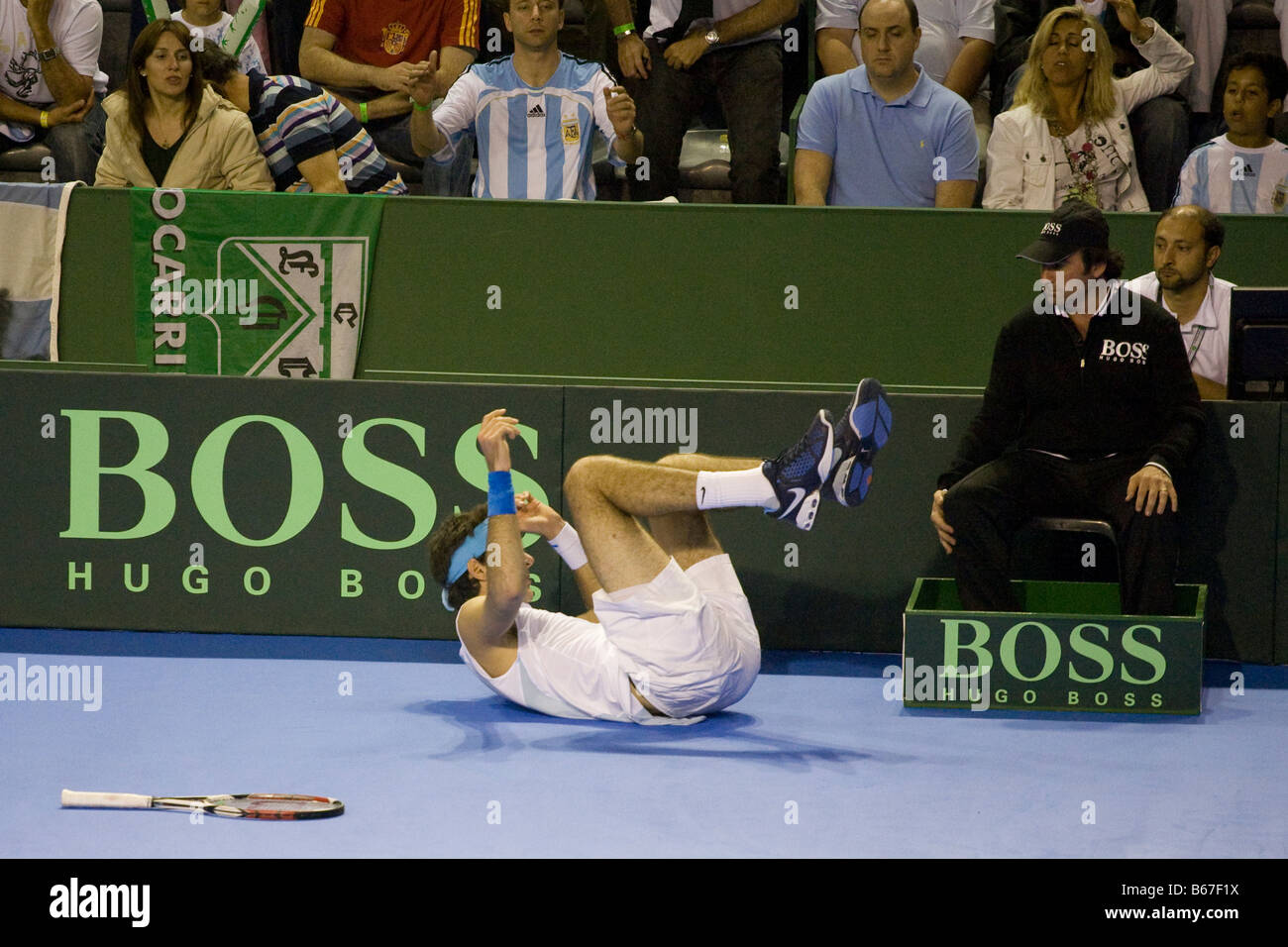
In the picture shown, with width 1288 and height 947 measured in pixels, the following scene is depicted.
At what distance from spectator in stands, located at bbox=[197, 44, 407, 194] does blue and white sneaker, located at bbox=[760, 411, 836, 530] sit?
3.54m

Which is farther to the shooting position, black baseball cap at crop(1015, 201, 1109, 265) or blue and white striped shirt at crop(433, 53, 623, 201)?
blue and white striped shirt at crop(433, 53, 623, 201)

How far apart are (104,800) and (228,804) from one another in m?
0.37

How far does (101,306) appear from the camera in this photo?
754cm

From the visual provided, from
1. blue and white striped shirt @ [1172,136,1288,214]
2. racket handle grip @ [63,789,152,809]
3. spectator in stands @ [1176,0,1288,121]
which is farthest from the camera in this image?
spectator in stands @ [1176,0,1288,121]

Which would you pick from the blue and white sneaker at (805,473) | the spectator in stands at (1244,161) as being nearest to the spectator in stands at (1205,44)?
the spectator in stands at (1244,161)

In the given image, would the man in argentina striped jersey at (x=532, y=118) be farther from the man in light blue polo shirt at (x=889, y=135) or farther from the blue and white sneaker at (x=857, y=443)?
the blue and white sneaker at (x=857, y=443)

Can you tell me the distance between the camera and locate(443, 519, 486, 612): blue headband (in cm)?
588

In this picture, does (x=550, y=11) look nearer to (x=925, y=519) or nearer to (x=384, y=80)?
(x=384, y=80)

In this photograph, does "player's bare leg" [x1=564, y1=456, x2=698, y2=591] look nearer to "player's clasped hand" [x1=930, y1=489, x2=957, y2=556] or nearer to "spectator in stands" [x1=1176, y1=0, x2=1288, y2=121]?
"player's clasped hand" [x1=930, y1=489, x2=957, y2=556]

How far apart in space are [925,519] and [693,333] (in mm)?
1353

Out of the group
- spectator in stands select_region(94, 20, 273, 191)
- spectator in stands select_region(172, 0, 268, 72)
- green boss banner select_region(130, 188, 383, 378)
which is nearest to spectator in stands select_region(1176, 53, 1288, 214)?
green boss banner select_region(130, 188, 383, 378)

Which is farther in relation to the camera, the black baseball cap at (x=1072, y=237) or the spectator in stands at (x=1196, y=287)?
the spectator in stands at (x=1196, y=287)

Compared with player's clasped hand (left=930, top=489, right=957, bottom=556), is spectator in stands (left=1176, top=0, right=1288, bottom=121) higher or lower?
higher

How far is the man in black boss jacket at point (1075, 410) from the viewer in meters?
6.34
